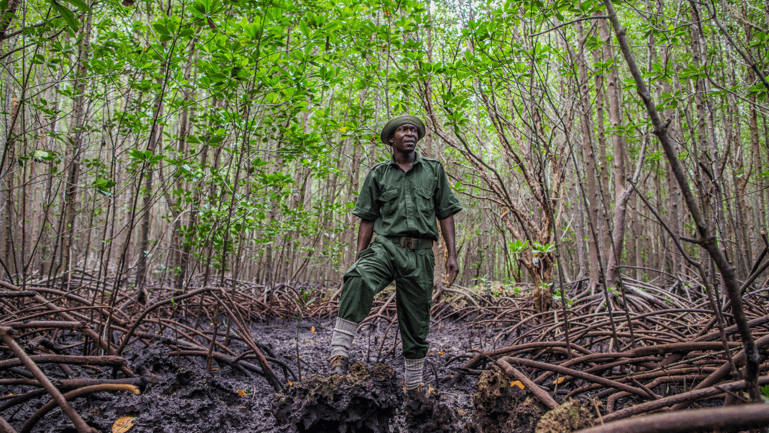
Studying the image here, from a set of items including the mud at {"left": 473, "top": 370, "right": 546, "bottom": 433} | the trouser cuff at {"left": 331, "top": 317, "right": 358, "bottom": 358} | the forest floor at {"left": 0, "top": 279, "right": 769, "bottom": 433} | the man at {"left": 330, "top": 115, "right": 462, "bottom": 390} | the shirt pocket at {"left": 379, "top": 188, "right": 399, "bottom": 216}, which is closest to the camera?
the forest floor at {"left": 0, "top": 279, "right": 769, "bottom": 433}

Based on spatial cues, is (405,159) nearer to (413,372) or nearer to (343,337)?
(343,337)

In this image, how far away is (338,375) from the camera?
1.75 meters

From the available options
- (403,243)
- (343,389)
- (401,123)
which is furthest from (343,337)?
(401,123)

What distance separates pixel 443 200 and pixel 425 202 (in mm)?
200

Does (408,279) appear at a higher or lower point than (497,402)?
higher

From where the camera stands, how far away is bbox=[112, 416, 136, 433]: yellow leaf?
152cm

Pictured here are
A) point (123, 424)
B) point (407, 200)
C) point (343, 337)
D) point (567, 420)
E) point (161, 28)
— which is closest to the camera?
point (567, 420)

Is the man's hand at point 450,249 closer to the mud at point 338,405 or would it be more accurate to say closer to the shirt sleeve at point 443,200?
the shirt sleeve at point 443,200

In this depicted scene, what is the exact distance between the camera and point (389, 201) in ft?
8.55

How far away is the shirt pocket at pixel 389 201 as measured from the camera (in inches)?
102

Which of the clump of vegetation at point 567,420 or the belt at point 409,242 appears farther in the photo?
the belt at point 409,242

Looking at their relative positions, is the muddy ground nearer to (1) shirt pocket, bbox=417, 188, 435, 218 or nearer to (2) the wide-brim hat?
(1) shirt pocket, bbox=417, 188, 435, 218

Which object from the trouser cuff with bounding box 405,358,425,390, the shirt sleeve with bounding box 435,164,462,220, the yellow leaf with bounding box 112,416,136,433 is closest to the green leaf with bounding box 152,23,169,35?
the shirt sleeve with bounding box 435,164,462,220

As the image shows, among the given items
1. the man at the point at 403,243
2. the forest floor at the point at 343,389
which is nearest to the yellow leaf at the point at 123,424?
the forest floor at the point at 343,389
